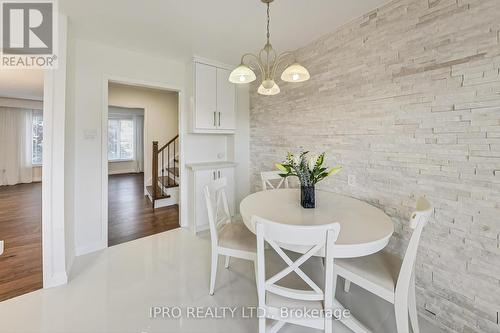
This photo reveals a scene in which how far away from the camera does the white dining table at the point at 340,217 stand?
1136 millimetres

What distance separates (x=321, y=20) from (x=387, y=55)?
2.38ft

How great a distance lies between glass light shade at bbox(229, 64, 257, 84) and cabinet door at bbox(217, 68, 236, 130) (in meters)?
1.50

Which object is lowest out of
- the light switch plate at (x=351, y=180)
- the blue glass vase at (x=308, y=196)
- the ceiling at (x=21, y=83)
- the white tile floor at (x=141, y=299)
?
the white tile floor at (x=141, y=299)

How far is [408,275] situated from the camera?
118cm

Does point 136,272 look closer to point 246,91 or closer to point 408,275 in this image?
point 408,275

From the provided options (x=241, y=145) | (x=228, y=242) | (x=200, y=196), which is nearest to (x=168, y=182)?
(x=200, y=196)

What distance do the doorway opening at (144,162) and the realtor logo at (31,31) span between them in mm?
781

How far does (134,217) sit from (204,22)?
317 centimetres

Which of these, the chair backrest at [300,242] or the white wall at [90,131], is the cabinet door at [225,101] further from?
the chair backrest at [300,242]

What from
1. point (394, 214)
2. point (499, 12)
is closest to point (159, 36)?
point (499, 12)

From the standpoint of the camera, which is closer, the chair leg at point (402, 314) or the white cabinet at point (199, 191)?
the chair leg at point (402, 314)

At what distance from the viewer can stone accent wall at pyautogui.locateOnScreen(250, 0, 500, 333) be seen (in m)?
1.33

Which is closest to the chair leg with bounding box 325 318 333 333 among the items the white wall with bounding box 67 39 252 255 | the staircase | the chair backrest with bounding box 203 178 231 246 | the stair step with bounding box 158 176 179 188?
the chair backrest with bounding box 203 178 231 246

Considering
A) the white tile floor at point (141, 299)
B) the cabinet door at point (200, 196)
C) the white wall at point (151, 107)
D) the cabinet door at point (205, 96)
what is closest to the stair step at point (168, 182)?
the white wall at point (151, 107)
